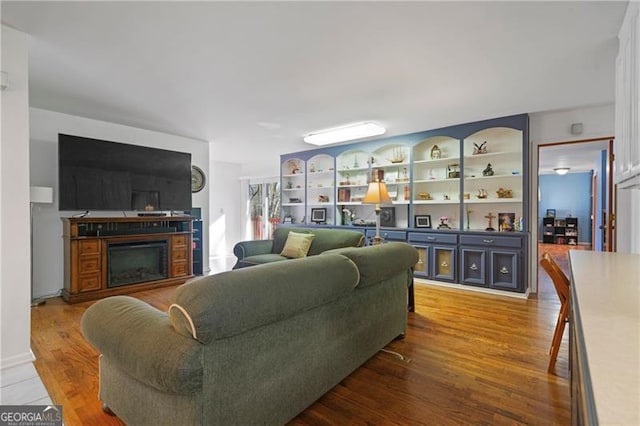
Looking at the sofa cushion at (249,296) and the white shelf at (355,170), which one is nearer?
the sofa cushion at (249,296)

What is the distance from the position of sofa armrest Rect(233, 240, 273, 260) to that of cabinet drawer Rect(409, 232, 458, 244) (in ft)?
7.33

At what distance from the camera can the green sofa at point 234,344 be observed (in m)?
1.20

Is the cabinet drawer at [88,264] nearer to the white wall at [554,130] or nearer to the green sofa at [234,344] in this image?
the green sofa at [234,344]

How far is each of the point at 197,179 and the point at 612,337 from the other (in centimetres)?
576

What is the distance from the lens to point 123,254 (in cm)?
433

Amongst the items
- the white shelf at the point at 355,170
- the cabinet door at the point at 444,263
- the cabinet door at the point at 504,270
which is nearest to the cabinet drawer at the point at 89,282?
the white shelf at the point at 355,170

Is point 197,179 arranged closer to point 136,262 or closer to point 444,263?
point 136,262

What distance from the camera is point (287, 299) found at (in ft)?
4.76

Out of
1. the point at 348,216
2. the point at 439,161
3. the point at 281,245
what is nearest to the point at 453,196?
the point at 439,161

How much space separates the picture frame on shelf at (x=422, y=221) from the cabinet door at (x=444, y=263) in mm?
476

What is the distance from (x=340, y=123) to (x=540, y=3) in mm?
2774

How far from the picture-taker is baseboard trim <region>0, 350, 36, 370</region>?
2203mm

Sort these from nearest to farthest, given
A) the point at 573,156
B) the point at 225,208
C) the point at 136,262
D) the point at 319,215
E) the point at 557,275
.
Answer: the point at 557,275, the point at 136,262, the point at 319,215, the point at 573,156, the point at 225,208

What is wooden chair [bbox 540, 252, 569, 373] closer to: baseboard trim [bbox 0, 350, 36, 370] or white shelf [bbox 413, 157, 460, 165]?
white shelf [bbox 413, 157, 460, 165]
